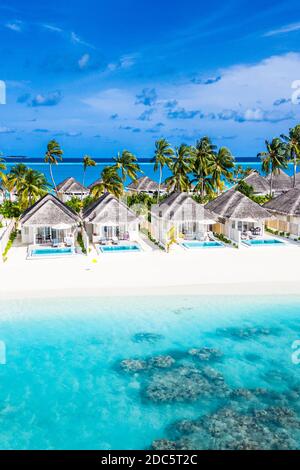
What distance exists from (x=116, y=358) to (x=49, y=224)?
16.4 metres

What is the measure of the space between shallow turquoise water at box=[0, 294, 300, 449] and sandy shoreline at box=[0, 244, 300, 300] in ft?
3.02

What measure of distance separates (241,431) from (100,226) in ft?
72.7

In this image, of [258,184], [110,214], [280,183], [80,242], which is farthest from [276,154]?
[80,242]

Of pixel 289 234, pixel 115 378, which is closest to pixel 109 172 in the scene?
pixel 289 234

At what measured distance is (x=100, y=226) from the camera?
32094 millimetres

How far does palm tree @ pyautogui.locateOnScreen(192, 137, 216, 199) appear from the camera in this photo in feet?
141

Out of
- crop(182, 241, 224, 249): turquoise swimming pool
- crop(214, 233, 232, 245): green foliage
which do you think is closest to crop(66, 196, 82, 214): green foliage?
crop(182, 241, 224, 249): turquoise swimming pool

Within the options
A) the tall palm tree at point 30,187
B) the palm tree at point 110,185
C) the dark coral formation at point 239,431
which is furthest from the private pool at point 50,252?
the dark coral formation at point 239,431

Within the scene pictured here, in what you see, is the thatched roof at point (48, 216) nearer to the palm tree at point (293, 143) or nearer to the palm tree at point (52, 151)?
the palm tree at point (52, 151)

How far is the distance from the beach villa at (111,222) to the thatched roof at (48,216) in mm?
1503

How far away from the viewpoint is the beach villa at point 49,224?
29.9 meters

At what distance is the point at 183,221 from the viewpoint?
105 feet
